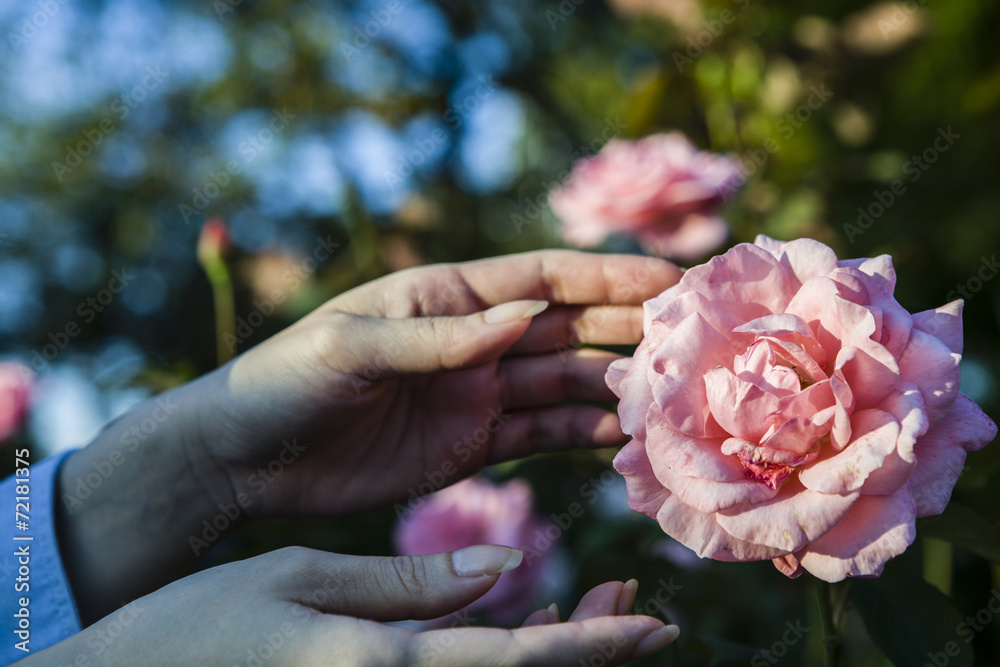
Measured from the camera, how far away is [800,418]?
792mm

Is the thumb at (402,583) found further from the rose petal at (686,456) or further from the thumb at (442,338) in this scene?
the thumb at (442,338)

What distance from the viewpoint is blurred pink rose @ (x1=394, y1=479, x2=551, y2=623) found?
6.24ft

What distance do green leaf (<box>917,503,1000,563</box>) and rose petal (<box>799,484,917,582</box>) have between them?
184mm

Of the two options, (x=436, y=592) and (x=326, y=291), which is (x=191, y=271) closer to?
(x=326, y=291)

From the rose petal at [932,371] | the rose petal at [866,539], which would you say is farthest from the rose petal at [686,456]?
the rose petal at [932,371]

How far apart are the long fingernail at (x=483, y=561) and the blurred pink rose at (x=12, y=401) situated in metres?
2.92

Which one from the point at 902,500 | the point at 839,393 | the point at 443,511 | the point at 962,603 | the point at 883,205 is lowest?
the point at 962,603

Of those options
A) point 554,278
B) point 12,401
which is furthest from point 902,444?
point 12,401

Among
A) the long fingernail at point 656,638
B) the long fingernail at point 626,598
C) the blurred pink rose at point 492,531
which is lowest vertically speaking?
the blurred pink rose at point 492,531

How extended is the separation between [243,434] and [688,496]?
91 centimetres

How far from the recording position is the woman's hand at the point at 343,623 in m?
0.71

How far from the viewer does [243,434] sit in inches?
52.7

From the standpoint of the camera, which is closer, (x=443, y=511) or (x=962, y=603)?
(x=962, y=603)

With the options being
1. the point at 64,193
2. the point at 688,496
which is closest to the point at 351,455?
the point at 688,496
